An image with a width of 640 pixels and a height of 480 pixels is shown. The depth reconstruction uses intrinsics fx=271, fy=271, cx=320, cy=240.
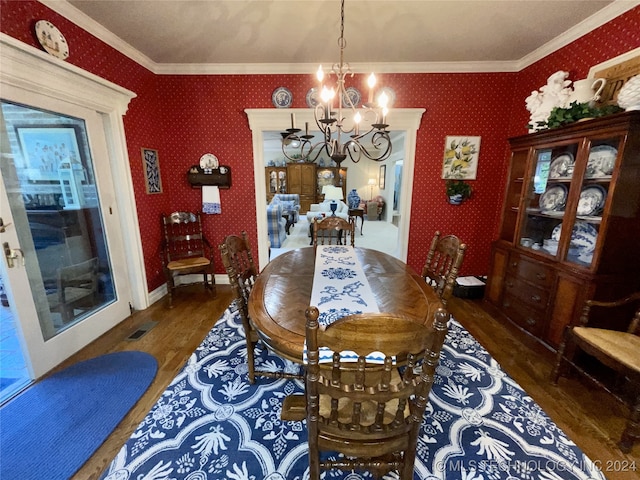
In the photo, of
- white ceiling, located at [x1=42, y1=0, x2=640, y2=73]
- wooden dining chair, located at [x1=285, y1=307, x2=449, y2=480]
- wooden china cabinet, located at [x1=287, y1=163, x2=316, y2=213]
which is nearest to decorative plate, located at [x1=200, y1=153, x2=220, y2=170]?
white ceiling, located at [x1=42, y1=0, x2=640, y2=73]

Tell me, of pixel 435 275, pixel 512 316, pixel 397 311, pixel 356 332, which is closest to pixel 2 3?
pixel 356 332

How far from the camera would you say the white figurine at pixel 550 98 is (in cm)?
223

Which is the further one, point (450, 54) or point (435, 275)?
point (450, 54)

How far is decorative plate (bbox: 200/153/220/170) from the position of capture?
10.9ft

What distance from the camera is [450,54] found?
109 inches

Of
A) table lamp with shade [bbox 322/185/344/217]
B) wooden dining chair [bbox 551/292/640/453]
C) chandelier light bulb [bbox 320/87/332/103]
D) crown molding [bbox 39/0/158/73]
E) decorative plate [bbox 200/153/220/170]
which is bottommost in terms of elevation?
wooden dining chair [bbox 551/292/640/453]

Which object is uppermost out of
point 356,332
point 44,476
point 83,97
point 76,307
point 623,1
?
point 623,1

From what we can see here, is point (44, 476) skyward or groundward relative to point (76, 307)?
groundward

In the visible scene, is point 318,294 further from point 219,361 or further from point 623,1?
point 623,1

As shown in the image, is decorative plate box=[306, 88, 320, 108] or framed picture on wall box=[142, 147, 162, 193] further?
decorative plate box=[306, 88, 320, 108]

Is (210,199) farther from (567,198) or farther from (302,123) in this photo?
(567,198)

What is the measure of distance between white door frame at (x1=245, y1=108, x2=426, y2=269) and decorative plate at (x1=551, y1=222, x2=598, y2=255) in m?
1.61

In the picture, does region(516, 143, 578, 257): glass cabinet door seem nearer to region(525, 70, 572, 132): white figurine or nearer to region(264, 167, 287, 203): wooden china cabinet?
region(525, 70, 572, 132): white figurine

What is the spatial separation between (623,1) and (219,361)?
3.97 m
